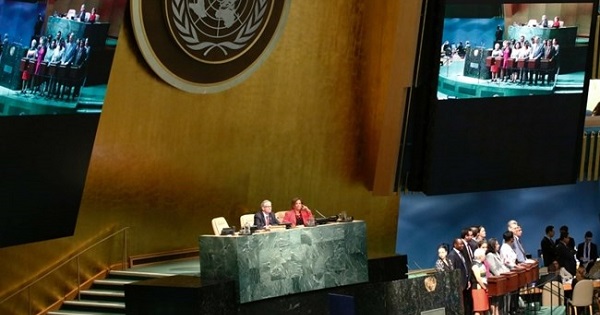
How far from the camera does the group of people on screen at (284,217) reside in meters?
19.1

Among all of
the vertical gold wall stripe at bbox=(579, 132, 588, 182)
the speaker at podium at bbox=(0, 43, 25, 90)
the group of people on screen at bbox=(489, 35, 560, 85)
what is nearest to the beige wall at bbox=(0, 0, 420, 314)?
the group of people on screen at bbox=(489, 35, 560, 85)

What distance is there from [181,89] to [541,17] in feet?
18.5

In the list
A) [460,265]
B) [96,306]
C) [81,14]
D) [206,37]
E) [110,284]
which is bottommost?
[96,306]

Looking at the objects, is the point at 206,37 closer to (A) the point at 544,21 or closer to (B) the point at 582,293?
(A) the point at 544,21

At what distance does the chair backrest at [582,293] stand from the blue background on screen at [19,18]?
9.20 meters

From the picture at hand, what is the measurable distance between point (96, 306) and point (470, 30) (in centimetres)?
670

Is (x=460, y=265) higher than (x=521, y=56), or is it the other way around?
(x=521, y=56)

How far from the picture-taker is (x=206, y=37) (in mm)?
20547

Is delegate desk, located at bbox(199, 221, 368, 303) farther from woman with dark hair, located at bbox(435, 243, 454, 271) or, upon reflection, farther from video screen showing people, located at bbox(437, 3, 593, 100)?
video screen showing people, located at bbox(437, 3, 593, 100)

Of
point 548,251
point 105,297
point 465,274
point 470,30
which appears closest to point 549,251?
point 548,251

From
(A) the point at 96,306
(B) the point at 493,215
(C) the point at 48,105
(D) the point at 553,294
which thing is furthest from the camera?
(B) the point at 493,215

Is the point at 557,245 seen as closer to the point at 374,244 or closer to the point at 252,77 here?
the point at 374,244

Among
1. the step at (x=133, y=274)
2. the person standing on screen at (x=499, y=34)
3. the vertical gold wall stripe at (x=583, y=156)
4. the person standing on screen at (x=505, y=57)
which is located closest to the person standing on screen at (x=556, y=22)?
the person standing on screen at (x=505, y=57)

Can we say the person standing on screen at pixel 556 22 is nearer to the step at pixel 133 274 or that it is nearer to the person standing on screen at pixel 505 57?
the person standing on screen at pixel 505 57
